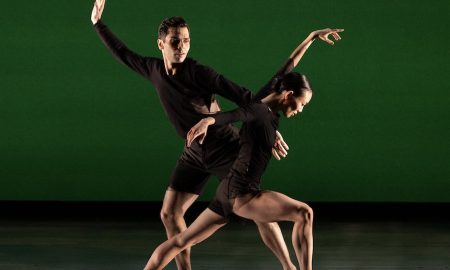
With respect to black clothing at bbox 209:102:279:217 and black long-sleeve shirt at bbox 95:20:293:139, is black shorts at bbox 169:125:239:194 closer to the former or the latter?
black long-sleeve shirt at bbox 95:20:293:139

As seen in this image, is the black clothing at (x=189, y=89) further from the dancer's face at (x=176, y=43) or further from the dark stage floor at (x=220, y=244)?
the dark stage floor at (x=220, y=244)

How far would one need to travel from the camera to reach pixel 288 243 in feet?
20.0

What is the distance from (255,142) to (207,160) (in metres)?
0.53

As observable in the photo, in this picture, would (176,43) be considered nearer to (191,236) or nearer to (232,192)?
(232,192)

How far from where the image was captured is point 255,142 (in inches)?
160

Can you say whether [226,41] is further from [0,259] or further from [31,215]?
[0,259]

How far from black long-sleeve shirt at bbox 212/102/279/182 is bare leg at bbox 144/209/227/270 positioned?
20 centimetres

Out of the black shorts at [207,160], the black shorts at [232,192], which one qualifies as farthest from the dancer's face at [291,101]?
the black shorts at [207,160]

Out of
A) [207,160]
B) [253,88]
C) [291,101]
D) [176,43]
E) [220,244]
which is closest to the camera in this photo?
[291,101]

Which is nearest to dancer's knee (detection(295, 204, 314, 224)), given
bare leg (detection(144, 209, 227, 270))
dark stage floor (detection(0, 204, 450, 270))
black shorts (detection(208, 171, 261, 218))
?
black shorts (detection(208, 171, 261, 218))

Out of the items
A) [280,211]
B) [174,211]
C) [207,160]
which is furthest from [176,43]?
[280,211]

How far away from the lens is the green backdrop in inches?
278

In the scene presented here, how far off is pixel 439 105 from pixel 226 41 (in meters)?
1.71

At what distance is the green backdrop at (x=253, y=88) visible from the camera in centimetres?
705
